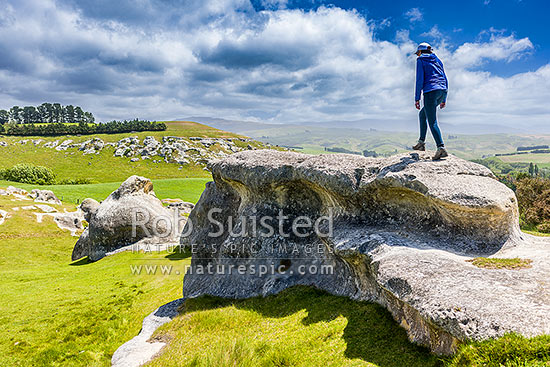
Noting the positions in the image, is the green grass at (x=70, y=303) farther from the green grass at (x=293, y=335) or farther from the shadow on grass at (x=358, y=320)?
the shadow on grass at (x=358, y=320)

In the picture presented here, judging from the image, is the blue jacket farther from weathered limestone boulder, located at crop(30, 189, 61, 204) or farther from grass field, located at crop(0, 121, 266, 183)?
grass field, located at crop(0, 121, 266, 183)

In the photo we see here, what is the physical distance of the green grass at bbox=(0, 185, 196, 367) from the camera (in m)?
18.7

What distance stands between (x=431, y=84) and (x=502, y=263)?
25.8ft

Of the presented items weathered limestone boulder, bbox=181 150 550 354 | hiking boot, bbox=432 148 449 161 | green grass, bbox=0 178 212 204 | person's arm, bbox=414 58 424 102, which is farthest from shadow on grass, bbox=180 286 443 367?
green grass, bbox=0 178 212 204

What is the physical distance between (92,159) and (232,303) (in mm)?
188691

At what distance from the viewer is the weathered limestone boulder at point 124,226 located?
40.5 m

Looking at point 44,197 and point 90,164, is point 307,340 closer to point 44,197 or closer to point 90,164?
point 44,197

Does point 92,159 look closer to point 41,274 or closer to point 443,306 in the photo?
point 41,274

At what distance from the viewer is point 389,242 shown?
507 inches

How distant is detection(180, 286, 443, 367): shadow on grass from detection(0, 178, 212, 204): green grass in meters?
80.3

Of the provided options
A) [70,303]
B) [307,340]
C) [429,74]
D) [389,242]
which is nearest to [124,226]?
[70,303]

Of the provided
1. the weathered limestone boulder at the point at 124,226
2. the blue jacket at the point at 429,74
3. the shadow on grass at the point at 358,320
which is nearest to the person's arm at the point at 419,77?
the blue jacket at the point at 429,74

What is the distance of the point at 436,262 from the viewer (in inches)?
411

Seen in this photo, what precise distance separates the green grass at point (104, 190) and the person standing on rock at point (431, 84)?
85732 millimetres
